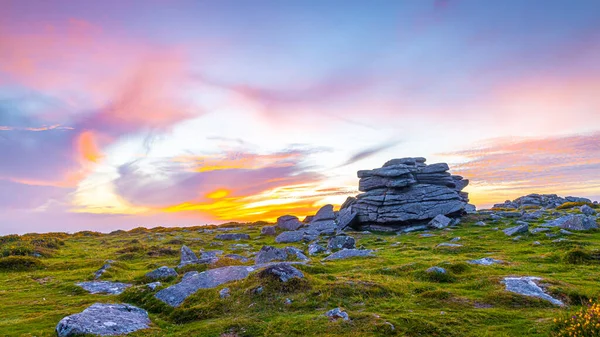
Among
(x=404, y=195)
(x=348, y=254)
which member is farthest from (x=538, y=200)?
(x=348, y=254)

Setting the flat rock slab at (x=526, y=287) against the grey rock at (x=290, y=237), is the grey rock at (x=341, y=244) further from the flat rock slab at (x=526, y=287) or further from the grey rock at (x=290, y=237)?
the flat rock slab at (x=526, y=287)

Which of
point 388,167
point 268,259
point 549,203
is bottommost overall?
point 549,203

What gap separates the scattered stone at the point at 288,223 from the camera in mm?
58347

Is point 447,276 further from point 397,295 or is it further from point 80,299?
point 80,299

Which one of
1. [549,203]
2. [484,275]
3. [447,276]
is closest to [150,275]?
[447,276]

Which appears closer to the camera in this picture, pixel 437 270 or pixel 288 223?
pixel 437 270

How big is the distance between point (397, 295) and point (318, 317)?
4.70 m

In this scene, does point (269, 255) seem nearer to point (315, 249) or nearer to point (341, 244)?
point (315, 249)

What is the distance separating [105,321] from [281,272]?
291 inches

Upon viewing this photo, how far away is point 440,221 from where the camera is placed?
48750mm

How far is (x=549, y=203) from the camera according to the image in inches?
3492

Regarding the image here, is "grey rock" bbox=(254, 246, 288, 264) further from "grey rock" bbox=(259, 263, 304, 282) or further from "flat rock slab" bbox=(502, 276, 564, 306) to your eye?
"flat rock slab" bbox=(502, 276, 564, 306)

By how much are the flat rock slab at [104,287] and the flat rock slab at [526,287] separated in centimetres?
2042

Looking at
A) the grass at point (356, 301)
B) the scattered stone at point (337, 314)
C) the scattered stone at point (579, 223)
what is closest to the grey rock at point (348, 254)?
the grass at point (356, 301)
